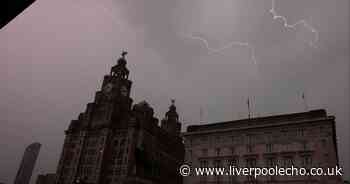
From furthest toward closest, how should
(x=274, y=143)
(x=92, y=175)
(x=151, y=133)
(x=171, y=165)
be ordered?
(x=171, y=165) < (x=151, y=133) < (x=92, y=175) < (x=274, y=143)

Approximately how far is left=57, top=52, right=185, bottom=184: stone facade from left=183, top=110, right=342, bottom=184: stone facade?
62.2 ft

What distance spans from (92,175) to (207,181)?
103ft

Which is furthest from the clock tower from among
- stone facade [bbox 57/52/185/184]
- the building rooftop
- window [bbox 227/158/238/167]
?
window [bbox 227/158/238/167]

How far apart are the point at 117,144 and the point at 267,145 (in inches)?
1516

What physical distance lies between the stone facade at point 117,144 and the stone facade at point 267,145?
18955 millimetres

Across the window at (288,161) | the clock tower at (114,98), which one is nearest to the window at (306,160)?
the window at (288,161)

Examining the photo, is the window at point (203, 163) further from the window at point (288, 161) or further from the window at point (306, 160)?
the window at point (306, 160)

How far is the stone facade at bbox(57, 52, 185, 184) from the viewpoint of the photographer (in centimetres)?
5950

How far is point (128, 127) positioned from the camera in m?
63.8

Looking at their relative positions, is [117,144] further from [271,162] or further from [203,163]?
[271,162]

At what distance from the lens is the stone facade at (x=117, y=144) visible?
59500 mm

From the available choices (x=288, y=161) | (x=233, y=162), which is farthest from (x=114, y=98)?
(x=288, y=161)

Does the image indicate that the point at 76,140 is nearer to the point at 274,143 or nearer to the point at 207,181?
the point at 207,181

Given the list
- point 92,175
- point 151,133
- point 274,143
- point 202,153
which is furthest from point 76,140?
point 274,143
